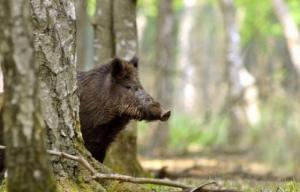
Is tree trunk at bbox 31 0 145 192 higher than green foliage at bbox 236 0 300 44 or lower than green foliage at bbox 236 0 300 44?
lower

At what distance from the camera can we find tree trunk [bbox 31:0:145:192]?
6418 millimetres

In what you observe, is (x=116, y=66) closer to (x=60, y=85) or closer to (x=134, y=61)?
(x=134, y=61)

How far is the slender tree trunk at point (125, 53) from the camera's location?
34.1 ft

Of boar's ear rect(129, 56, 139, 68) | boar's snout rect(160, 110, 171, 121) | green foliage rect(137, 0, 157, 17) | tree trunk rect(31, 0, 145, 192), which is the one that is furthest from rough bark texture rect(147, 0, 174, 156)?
green foliage rect(137, 0, 157, 17)

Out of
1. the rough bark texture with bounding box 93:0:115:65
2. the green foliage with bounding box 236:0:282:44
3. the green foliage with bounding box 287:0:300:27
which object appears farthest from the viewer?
the green foliage with bounding box 236:0:282:44

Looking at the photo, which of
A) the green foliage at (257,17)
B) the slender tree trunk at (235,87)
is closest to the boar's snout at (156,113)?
the slender tree trunk at (235,87)

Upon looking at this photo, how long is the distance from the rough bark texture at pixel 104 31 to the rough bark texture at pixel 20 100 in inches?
237

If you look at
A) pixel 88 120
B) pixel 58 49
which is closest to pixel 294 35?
pixel 88 120

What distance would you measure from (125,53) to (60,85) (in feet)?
13.8

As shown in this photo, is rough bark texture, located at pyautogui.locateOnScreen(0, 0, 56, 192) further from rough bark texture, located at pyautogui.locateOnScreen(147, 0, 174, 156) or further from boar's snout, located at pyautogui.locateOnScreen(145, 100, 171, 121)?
rough bark texture, located at pyautogui.locateOnScreen(147, 0, 174, 156)

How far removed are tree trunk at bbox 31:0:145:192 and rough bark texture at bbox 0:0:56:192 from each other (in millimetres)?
1611

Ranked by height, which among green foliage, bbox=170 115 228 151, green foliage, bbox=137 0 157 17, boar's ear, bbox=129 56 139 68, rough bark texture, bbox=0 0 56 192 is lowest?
rough bark texture, bbox=0 0 56 192

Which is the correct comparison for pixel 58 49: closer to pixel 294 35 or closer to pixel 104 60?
pixel 104 60

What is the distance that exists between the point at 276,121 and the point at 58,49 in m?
14.2
